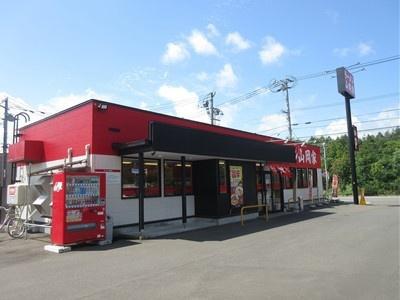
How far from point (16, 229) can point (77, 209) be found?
4918mm

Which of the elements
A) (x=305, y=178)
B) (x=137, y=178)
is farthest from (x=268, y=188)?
(x=137, y=178)

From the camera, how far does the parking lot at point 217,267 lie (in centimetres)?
656

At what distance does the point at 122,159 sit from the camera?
1521 centimetres

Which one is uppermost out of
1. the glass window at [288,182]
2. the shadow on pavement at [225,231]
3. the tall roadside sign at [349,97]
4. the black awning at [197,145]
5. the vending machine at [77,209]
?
the tall roadside sign at [349,97]

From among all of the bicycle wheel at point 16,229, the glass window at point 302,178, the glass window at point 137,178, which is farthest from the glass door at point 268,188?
the bicycle wheel at point 16,229

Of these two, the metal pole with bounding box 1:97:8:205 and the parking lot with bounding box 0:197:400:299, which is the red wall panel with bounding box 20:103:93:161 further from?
the parking lot with bounding box 0:197:400:299

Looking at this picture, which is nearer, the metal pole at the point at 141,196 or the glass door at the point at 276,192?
the metal pole at the point at 141,196

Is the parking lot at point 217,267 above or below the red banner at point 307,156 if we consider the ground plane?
below

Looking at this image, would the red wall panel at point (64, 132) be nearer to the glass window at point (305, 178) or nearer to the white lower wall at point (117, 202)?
the white lower wall at point (117, 202)

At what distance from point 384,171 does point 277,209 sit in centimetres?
3379

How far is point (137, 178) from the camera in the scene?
15.8m

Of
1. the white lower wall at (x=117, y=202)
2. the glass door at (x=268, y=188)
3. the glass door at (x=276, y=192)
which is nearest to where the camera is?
the white lower wall at (x=117, y=202)

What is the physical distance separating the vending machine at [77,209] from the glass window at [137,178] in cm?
272

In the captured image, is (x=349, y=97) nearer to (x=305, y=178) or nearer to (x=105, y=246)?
(x=305, y=178)
